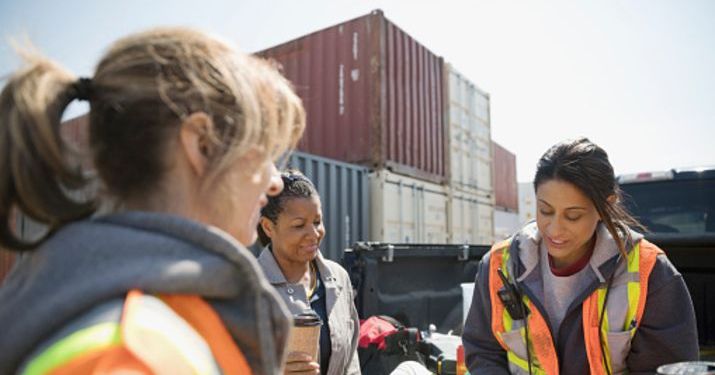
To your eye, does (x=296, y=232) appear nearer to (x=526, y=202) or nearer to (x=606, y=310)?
(x=606, y=310)

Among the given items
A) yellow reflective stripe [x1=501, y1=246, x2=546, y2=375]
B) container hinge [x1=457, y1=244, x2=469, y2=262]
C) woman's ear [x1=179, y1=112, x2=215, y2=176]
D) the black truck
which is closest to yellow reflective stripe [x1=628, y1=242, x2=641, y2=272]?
→ yellow reflective stripe [x1=501, y1=246, x2=546, y2=375]

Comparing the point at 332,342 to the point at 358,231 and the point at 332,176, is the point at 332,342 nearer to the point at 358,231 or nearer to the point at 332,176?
the point at 332,176

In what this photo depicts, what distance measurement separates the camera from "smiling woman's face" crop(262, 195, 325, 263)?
2.39m

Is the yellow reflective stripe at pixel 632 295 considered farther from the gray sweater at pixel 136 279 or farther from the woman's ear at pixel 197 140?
the woman's ear at pixel 197 140

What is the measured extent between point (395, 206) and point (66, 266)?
758cm

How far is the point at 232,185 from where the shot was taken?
962mm

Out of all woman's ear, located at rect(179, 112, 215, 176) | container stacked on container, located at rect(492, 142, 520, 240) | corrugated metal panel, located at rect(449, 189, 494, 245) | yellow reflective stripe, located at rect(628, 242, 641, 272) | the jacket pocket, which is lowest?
the jacket pocket

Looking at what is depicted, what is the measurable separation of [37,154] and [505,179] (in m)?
16.4

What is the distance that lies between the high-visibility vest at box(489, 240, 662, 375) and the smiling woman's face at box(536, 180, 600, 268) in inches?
7.2

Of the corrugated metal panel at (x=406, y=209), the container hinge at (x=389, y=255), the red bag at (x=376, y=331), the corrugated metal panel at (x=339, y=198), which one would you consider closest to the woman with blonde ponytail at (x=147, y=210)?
the red bag at (x=376, y=331)

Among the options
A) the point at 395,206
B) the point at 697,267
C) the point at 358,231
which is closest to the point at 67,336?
Result: the point at 697,267

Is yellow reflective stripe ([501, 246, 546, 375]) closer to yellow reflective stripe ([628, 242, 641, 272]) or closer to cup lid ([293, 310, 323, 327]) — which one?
yellow reflective stripe ([628, 242, 641, 272])

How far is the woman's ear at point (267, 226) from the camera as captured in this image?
8.12ft

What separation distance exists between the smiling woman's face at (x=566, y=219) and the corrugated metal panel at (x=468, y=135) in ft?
26.3
